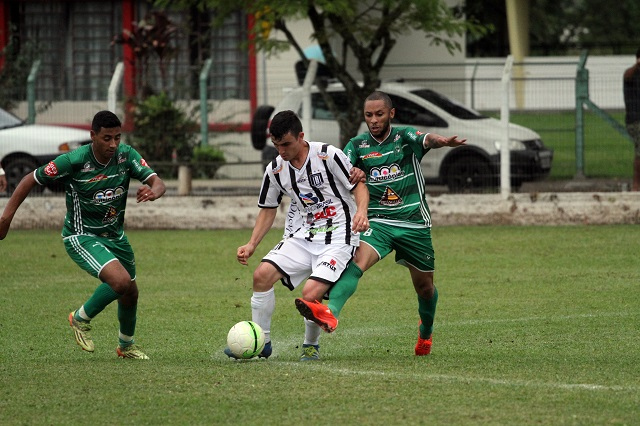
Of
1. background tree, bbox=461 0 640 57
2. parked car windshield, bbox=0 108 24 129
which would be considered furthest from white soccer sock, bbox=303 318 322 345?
background tree, bbox=461 0 640 57

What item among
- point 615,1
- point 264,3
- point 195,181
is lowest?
point 195,181

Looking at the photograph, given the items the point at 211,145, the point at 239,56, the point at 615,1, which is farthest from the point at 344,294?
the point at 615,1

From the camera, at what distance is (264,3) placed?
18062mm

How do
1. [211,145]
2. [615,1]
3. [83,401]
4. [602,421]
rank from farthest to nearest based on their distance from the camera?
[615,1]
[211,145]
[83,401]
[602,421]

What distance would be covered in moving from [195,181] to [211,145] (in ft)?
3.44

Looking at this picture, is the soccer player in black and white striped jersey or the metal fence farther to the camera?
the metal fence

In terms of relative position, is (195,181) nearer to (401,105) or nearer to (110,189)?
(401,105)

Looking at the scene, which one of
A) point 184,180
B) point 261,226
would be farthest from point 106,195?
point 184,180

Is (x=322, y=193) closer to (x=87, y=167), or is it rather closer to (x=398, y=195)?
(x=398, y=195)

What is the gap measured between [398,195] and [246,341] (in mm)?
1650

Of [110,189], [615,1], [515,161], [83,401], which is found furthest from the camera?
[615,1]

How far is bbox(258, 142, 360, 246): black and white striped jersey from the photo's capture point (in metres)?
7.84

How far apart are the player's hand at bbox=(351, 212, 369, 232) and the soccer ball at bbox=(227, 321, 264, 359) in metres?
1.01

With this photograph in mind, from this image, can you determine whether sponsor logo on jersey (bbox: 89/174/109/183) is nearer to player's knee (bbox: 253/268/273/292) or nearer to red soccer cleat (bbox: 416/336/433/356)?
player's knee (bbox: 253/268/273/292)
